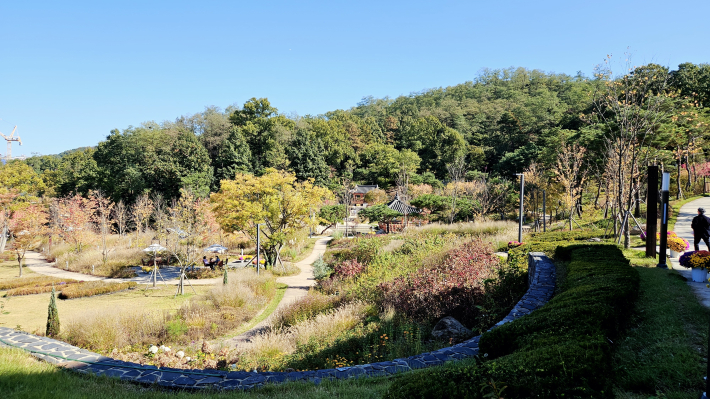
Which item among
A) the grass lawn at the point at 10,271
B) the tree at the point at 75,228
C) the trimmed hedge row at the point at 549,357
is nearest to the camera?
the trimmed hedge row at the point at 549,357

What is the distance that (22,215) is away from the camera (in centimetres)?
2556

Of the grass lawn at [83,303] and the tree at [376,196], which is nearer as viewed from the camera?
the grass lawn at [83,303]

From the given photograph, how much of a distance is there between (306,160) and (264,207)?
2374 cm

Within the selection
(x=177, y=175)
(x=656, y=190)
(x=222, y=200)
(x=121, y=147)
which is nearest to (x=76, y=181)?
(x=121, y=147)

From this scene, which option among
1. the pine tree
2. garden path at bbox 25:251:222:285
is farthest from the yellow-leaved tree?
the pine tree

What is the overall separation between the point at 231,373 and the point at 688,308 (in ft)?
19.4

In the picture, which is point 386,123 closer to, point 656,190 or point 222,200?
point 222,200

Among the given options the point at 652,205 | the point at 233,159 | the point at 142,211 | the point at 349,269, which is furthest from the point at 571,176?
the point at 233,159

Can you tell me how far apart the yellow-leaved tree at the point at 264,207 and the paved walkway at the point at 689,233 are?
1407cm

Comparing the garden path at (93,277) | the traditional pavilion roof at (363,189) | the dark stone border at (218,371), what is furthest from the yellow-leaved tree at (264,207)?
the traditional pavilion roof at (363,189)

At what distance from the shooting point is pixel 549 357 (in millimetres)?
3088

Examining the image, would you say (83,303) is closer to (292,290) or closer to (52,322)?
(52,322)

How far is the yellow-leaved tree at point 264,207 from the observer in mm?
18531

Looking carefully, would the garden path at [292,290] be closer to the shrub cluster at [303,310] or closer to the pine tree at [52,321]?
the shrub cluster at [303,310]
